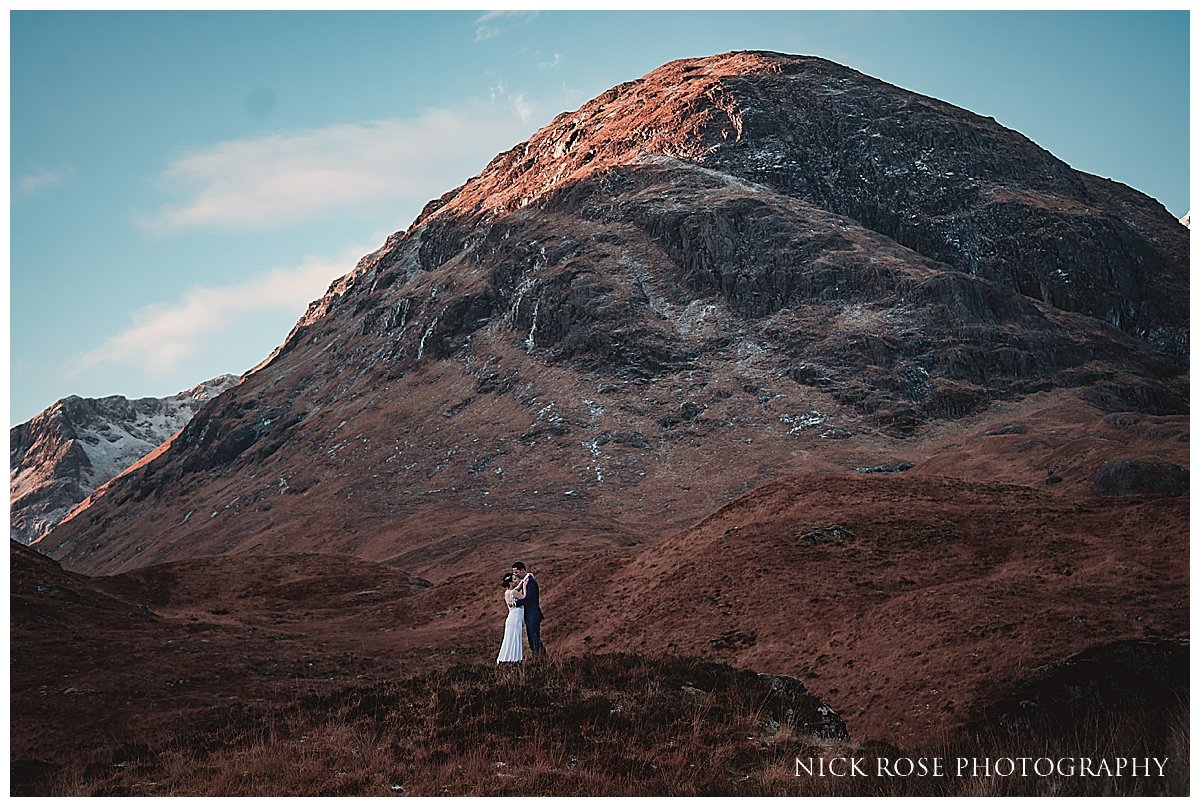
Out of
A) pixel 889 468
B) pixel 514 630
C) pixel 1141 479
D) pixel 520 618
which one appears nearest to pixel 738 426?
pixel 889 468

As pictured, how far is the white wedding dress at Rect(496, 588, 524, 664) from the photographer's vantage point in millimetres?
18656

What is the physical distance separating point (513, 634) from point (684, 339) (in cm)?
8607

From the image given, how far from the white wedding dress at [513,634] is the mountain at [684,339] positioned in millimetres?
38734

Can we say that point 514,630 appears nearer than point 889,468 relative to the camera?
Yes

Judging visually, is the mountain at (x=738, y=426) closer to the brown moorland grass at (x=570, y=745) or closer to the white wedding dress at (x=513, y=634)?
the brown moorland grass at (x=570, y=745)

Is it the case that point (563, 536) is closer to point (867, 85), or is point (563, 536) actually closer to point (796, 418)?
point (796, 418)

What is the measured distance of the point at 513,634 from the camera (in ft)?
61.6

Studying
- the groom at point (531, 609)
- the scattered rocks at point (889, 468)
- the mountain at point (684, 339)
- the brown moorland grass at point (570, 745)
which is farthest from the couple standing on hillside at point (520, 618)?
the scattered rocks at point (889, 468)

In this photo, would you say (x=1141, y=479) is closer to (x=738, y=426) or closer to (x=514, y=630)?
(x=514, y=630)

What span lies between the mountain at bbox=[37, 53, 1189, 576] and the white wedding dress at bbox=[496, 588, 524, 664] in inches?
1525

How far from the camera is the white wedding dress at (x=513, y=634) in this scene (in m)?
18.7

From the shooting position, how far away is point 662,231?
387 feet

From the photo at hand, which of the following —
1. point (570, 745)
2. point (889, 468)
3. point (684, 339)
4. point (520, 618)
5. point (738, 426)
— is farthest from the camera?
point (684, 339)

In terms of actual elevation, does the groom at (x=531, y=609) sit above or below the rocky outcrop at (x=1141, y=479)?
below
